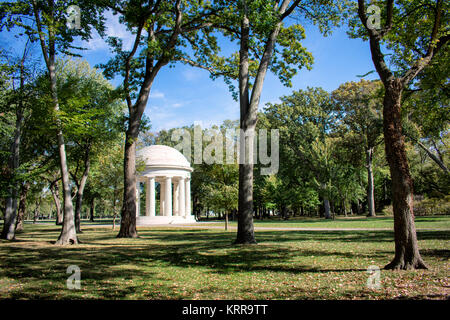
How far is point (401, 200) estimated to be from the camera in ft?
23.8

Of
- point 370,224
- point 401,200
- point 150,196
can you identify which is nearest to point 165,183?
point 150,196

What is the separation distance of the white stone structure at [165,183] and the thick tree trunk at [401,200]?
3358cm

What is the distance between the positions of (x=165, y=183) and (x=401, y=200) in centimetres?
3606

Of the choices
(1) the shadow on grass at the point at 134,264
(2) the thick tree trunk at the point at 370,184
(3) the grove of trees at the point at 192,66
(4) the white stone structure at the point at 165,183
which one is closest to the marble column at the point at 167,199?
(4) the white stone structure at the point at 165,183

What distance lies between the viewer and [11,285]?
6379 mm

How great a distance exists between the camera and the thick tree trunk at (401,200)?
23.3 ft

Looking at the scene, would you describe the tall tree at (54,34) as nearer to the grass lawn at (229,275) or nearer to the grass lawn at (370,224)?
the grass lawn at (229,275)

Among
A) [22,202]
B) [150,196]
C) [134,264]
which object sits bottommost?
[134,264]

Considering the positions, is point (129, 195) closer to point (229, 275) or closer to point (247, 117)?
point (247, 117)

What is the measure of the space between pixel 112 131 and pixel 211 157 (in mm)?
8280

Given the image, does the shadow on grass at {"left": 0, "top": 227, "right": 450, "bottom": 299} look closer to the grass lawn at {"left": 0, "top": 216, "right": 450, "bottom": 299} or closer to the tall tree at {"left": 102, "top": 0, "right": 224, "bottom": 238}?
the grass lawn at {"left": 0, "top": 216, "right": 450, "bottom": 299}

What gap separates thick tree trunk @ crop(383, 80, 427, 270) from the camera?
23.3 ft

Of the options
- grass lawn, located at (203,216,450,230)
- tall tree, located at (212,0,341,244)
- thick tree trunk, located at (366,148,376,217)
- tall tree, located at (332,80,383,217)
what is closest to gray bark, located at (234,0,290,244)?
tall tree, located at (212,0,341,244)
